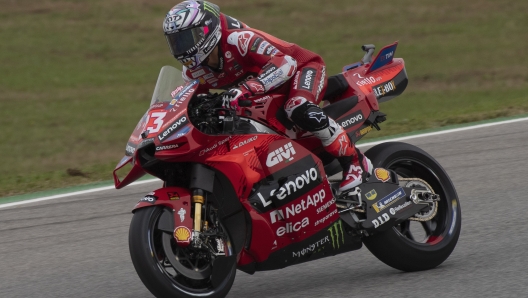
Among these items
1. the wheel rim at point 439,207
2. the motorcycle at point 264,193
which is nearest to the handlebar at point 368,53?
the motorcycle at point 264,193

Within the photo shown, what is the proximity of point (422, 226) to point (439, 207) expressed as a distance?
250 mm

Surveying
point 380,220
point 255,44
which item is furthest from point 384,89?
point 255,44

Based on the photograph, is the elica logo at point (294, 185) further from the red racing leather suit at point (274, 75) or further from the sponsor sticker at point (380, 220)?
the sponsor sticker at point (380, 220)

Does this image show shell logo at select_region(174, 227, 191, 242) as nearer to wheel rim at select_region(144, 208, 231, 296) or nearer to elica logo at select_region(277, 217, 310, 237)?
wheel rim at select_region(144, 208, 231, 296)

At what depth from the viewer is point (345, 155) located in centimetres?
537

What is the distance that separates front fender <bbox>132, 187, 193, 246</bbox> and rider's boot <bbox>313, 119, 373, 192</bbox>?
99cm

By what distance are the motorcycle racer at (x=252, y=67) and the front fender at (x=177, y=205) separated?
0.52 m

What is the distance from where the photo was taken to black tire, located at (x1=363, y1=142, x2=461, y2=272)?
17.7 feet

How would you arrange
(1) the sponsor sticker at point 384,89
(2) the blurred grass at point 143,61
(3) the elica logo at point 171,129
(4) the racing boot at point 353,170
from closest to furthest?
(3) the elica logo at point 171,129
(4) the racing boot at point 353,170
(1) the sponsor sticker at point 384,89
(2) the blurred grass at point 143,61

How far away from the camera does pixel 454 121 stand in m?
10.7

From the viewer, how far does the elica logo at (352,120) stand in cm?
555

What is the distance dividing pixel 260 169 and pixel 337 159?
737 mm

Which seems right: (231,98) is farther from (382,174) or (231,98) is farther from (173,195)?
(382,174)

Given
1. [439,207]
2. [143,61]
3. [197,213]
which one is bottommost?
[143,61]
